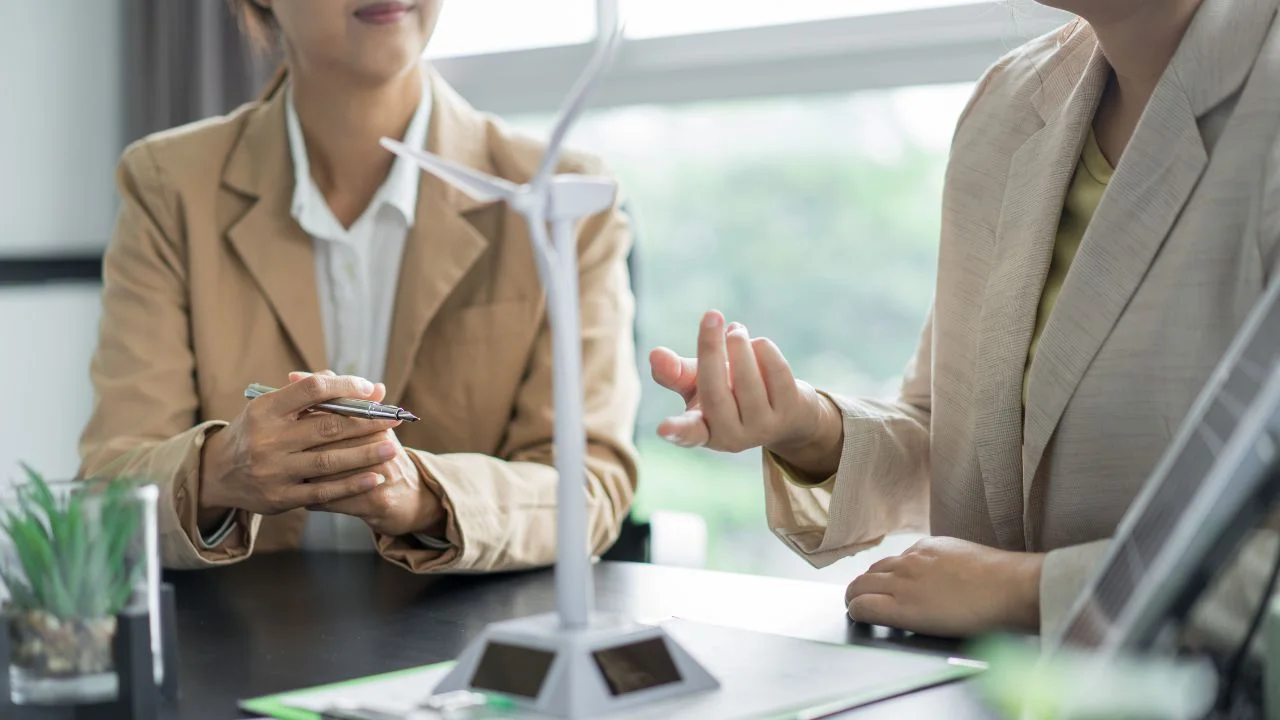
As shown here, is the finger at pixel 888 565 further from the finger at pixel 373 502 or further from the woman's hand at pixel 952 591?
the finger at pixel 373 502

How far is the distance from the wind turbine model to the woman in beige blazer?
0.18m

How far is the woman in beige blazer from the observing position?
1.08 m

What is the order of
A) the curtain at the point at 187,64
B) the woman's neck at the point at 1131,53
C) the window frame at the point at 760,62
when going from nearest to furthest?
1. the woman's neck at the point at 1131,53
2. the window frame at the point at 760,62
3. the curtain at the point at 187,64

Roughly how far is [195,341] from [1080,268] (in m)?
1.17

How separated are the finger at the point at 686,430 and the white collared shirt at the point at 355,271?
0.89 m

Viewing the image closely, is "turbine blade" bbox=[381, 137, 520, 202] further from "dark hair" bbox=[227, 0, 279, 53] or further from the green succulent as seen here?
"dark hair" bbox=[227, 0, 279, 53]

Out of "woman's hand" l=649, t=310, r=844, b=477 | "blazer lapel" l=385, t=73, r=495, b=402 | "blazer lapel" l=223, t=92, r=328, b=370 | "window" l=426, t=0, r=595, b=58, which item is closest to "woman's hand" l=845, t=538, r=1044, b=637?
"woman's hand" l=649, t=310, r=844, b=477

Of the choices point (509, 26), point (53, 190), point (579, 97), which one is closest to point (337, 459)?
point (579, 97)

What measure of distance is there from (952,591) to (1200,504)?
47 centimetres

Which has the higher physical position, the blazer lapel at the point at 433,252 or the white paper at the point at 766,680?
the blazer lapel at the point at 433,252

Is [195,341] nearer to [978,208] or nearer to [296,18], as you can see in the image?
[296,18]

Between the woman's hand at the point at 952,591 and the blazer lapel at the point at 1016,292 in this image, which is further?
the blazer lapel at the point at 1016,292

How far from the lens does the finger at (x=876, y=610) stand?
1.07 meters

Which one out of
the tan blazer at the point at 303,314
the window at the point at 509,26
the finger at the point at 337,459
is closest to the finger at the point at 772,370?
the finger at the point at 337,459
